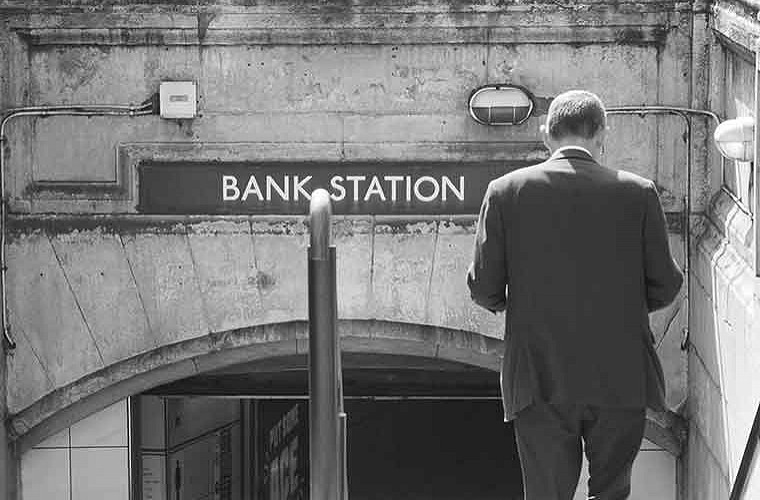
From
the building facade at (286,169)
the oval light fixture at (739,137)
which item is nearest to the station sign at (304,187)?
the building facade at (286,169)

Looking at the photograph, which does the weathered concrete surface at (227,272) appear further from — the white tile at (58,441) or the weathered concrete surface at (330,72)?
the white tile at (58,441)

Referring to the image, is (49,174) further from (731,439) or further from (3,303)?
(731,439)

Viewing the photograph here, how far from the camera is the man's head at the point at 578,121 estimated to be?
14.3 ft

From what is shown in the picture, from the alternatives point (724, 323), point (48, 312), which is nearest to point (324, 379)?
point (724, 323)

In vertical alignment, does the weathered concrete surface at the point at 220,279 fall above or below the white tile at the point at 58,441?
above

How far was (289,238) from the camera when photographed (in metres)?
8.56

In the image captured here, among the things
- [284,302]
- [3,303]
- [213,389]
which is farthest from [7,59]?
[213,389]

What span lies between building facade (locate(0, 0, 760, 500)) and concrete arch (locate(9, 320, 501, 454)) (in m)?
→ 0.01

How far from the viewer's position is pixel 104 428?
905 centimetres

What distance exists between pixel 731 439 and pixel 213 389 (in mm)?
3907

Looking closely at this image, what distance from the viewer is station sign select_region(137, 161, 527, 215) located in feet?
27.8

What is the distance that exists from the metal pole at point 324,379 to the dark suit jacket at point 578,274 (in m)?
0.45

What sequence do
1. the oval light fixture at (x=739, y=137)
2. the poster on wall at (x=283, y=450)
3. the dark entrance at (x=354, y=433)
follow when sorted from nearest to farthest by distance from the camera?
the oval light fixture at (x=739, y=137) → the dark entrance at (x=354, y=433) → the poster on wall at (x=283, y=450)

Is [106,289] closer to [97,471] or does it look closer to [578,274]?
[97,471]
